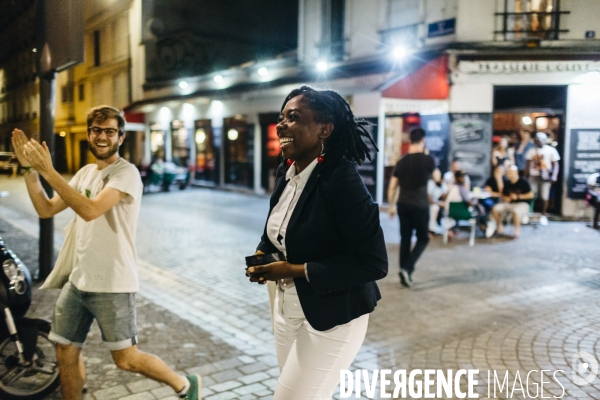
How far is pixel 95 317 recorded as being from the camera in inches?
119

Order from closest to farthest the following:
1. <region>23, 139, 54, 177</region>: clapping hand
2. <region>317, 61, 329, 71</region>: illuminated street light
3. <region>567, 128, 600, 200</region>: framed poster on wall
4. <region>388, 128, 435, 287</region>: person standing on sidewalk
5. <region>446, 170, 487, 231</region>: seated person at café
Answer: <region>23, 139, 54, 177</region>: clapping hand
<region>388, 128, 435, 287</region>: person standing on sidewalk
<region>446, 170, 487, 231</region>: seated person at café
<region>567, 128, 600, 200</region>: framed poster on wall
<region>317, 61, 329, 71</region>: illuminated street light

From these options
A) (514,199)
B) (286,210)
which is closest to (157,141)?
(514,199)

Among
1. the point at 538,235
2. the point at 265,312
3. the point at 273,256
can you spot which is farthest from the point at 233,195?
the point at 273,256

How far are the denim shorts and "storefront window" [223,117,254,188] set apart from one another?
15993mm

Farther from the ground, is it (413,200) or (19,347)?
(413,200)

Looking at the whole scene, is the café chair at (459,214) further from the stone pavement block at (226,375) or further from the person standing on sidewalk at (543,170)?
the stone pavement block at (226,375)

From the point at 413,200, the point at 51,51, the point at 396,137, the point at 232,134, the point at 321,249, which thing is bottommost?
the point at 413,200

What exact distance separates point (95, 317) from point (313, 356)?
1435mm

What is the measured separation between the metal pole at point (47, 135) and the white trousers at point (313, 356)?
4.98m

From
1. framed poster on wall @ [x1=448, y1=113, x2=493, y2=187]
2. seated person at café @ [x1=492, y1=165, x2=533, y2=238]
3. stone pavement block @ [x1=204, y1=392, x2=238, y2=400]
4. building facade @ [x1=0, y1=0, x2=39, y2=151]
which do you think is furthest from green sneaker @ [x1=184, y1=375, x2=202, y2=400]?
framed poster on wall @ [x1=448, y1=113, x2=493, y2=187]

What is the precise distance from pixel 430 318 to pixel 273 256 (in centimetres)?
368

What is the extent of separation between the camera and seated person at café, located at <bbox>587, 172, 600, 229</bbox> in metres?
10.6

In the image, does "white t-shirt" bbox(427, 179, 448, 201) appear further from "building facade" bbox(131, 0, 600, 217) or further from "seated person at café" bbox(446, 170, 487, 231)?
"building facade" bbox(131, 0, 600, 217)

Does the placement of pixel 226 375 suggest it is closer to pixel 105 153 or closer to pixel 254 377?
pixel 254 377
